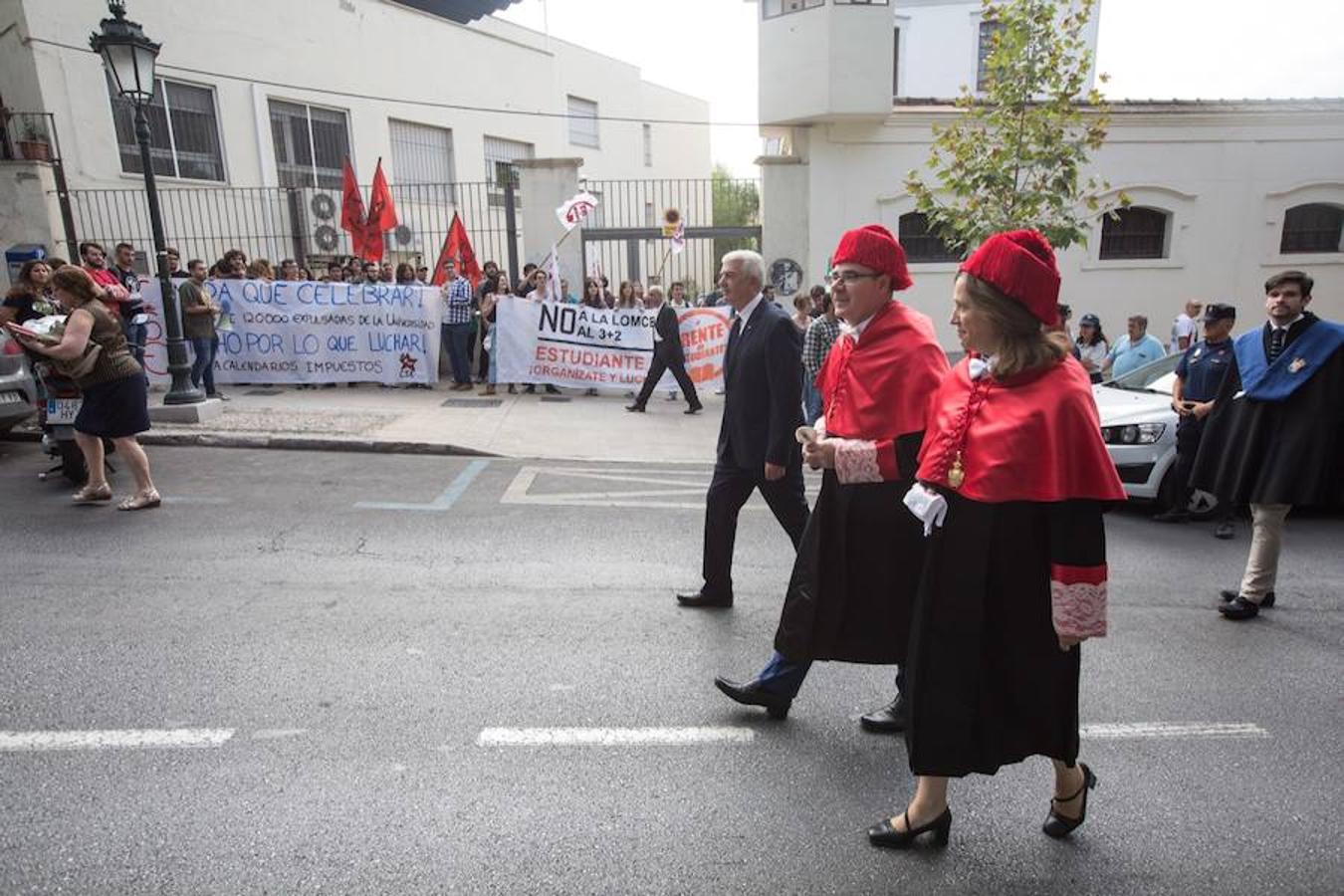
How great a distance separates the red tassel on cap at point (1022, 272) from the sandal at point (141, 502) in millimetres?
6159

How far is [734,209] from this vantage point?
36.9 meters

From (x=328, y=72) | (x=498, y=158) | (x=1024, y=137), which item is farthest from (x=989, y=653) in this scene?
(x=498, y=158)

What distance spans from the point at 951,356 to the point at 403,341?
35.5ft

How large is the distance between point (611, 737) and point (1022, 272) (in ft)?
7.52

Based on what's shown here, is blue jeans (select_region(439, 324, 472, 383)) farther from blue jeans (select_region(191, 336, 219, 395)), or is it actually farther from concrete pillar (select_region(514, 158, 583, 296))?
concrete pillar (select_region(514, 158, 583, 296))

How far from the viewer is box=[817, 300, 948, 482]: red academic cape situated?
9.25 ft

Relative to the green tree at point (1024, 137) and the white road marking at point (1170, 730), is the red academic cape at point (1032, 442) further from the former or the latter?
the green tree at point (1024, 137)

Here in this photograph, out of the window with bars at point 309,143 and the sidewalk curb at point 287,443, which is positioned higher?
the window with bars at point 309,143

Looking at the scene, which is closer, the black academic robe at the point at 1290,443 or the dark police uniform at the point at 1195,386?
the black academic robe at the point at 1290,443

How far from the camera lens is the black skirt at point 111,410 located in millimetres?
5816

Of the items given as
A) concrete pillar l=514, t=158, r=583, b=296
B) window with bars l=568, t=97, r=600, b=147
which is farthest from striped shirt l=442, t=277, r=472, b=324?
window with bars l=568, t=97, r=600, b=147

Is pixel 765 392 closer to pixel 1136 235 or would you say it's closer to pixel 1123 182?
pixel 1123 182

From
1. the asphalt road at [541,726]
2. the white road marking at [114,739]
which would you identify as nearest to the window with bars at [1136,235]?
the asphalt road at [541,726]

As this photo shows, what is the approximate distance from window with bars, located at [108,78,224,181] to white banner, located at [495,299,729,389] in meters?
8.36
